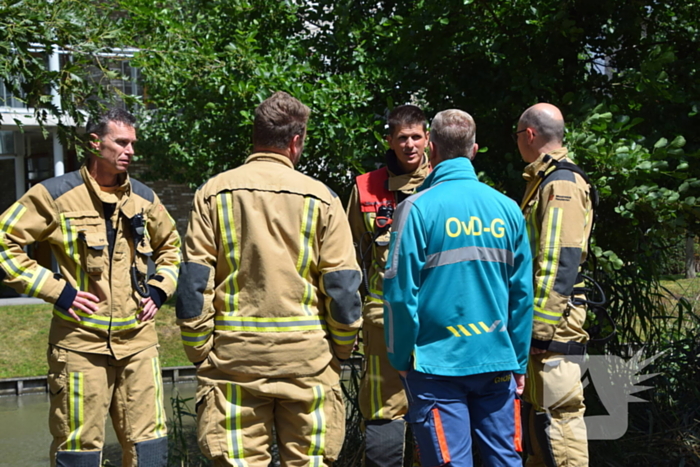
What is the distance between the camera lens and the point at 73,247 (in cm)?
415

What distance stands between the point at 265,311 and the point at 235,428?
0.49 metres

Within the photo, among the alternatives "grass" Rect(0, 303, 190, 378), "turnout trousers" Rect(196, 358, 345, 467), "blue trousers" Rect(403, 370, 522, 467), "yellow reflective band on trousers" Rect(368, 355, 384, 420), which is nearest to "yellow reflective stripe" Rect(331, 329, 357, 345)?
"turnout trousers" Rect(196, 358, 345, 467)

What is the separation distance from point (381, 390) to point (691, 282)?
4.90 m

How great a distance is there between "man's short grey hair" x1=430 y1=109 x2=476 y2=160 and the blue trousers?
0.97 m

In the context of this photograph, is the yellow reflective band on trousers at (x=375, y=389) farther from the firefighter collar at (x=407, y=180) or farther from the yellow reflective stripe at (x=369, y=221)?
the firefighter collar at (x=407, y=180)

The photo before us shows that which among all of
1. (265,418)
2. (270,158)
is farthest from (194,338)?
(270,158)

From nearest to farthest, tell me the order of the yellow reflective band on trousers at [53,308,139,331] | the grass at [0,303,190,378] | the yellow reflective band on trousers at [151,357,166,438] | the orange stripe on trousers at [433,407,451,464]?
the orange stripe on trousers at [433,407,451,464] → the yellow reflective band on trousers at [53,308,139,331] → the yellow reflective band on trousers at [151,357,166,438] → the grass at [0,303,190,378]

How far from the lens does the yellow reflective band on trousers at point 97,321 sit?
4.10m

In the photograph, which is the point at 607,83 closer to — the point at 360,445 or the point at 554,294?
the point at 554,294

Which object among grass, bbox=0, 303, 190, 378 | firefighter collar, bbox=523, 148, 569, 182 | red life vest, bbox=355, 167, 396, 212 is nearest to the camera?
firefighter collar, bbox=523, 148, 569, 182

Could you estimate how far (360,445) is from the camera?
16.8ft

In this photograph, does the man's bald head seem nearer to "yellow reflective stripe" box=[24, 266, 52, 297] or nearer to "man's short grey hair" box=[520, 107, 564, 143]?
"man's short grey hair" box=[520, 107, 564, 143]

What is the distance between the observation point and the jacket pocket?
4.15m

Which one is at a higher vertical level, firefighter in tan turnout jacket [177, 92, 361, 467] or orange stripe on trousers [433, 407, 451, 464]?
firefighter in tan turnout jacket [177, 92, 361, 467]
